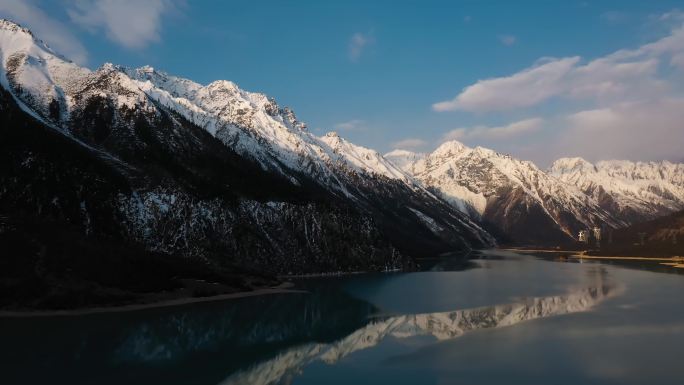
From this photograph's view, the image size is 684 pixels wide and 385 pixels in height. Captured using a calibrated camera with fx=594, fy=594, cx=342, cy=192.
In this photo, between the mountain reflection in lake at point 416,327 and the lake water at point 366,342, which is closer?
the lake water at point 366,342

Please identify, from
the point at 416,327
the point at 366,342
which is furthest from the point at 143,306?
the point at 416,327

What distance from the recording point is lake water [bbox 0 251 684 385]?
6169cm

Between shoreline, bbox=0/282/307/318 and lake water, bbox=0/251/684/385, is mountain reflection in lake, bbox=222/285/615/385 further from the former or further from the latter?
shoreline, bbox=0/282/307/318

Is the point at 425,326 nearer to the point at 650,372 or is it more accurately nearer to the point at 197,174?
the point at 650,372

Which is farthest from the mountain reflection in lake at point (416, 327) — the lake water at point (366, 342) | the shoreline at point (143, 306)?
the shoreline at point (143, 306)

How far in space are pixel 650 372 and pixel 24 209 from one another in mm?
117151

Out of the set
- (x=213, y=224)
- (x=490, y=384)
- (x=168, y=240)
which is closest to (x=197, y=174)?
(x=213, y=224)

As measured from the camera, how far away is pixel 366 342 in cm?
8150

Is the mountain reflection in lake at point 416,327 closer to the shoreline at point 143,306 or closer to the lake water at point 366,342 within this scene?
the lake water at point 366,342

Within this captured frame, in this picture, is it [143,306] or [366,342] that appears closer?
[366,342]

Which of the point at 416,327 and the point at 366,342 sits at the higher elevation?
the point at 416,327

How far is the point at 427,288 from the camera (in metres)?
154

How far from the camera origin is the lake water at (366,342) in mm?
61688

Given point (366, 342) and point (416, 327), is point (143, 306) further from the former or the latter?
point (416, 327)
